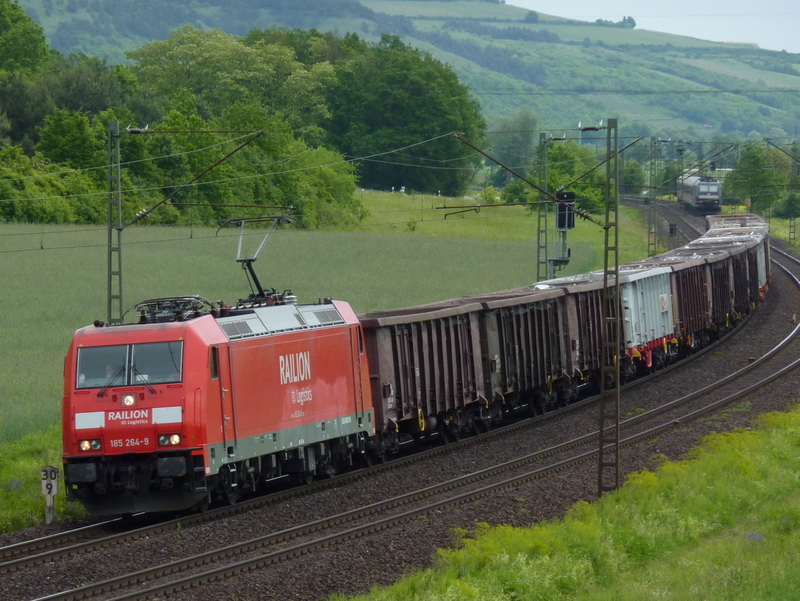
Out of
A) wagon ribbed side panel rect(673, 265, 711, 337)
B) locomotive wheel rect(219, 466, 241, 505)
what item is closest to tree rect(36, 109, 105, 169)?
wagon ribbed side panel rect(673, 265, 711, 337)

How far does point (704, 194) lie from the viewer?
96.6 m

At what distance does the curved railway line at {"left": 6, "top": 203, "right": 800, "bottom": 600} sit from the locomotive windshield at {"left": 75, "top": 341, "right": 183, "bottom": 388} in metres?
2.16

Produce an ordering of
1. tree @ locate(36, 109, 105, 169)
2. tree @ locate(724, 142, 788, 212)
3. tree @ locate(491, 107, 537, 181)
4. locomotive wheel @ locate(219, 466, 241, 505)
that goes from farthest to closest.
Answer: tree @ locate(491, 107, 537, 181) < tree @ locate(724, 142, 788, 212) < tree @ locate(36, 109, 105, 169) < locomotive wheel @ locate(219, 466, 241, 505)

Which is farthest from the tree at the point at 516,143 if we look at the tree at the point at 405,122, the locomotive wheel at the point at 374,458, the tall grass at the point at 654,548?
the tall grass at the point at 654,548

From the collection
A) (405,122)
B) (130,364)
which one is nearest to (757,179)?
(405,122)

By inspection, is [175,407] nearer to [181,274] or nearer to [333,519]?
[333,519]

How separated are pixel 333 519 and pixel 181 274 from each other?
37709 millimetres

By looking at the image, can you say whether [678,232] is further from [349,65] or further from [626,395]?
[626,395]

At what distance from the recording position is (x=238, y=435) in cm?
1814

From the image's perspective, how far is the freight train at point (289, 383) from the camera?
55.7 ft

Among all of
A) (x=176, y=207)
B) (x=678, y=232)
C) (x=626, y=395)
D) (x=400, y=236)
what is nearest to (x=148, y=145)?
(x=176, y=207)

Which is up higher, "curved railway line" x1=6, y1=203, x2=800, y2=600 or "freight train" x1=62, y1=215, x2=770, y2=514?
"freight train" x1=62, y1=215, x2=770, y2=514

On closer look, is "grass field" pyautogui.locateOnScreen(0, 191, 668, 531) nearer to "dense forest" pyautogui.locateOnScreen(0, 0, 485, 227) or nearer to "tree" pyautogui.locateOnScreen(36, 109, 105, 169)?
"dense forest" pyautogui.locateOnScreen(0, 0, 485, 227)

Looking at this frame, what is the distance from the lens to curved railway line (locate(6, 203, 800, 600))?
14.1m
